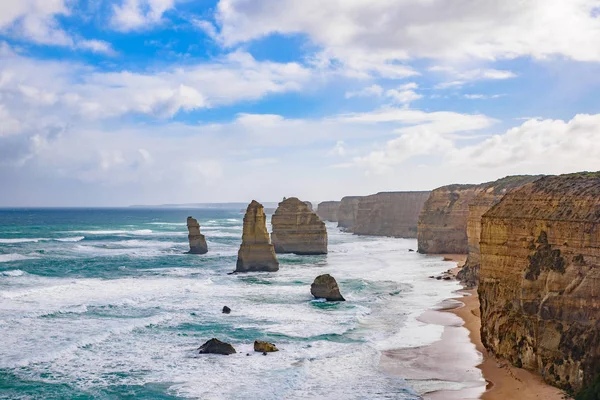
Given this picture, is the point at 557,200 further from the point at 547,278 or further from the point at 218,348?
the point at 218,348

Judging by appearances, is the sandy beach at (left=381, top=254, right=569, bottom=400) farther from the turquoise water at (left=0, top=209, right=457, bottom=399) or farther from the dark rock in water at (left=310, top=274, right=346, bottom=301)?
the dark rock in water at (left=310, top=274, right=346, bottom=301)

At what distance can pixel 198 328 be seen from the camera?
32.5m

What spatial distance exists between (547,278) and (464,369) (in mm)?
6150

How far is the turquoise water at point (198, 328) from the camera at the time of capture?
2320 centimetres

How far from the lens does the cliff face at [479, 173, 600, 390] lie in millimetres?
19859

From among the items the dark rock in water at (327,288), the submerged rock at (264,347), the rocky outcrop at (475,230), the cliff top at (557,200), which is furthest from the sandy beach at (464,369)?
the rocky outcrop at (475,230)

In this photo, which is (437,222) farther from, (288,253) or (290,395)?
(290,395)

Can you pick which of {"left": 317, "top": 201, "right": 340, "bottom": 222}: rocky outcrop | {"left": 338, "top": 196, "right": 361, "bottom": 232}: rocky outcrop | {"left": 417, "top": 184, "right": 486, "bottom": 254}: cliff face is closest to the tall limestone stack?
{"left": 417, "top": 184, "right": 486, "bottom": 254}: cliff face

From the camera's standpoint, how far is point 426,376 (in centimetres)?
2470

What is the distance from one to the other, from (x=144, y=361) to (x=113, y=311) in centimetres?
1146

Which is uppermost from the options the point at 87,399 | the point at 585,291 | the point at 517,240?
the point at 517,240

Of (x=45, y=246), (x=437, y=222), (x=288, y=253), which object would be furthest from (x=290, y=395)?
(x=45, y=246)

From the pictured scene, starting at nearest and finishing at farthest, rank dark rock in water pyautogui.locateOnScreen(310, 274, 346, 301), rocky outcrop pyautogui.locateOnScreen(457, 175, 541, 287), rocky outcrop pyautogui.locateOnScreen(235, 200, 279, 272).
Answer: dark rock in water pyautogui.locateOnScreen(310, 274, 346, 301)
rocky outcrop pyautogui.locateOnScreen(457, 175, 541, 287)
rocky outcrop pyautogui.locateOnScreen(235, 200, 279, 272)

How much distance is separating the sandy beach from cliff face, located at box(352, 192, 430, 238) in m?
70.9
